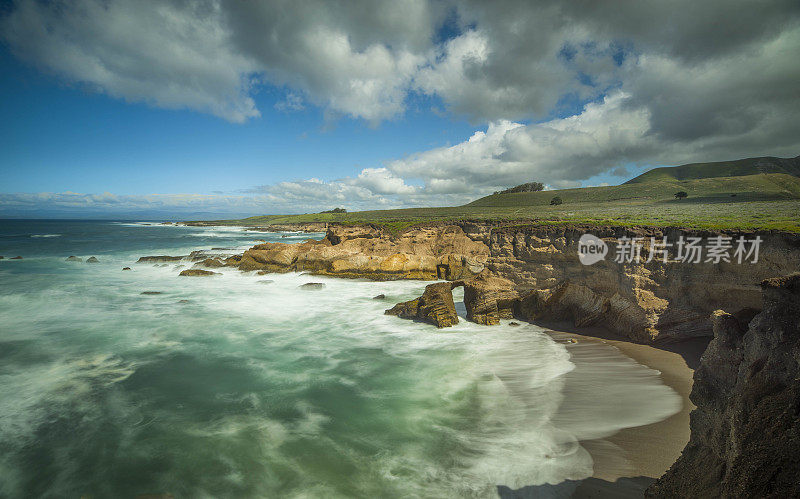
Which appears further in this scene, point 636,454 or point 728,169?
point 728,169

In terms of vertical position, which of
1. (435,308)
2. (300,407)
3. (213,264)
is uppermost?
(435,308)

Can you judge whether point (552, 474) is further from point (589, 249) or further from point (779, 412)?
point (589, 249)

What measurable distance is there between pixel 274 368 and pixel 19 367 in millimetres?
9454

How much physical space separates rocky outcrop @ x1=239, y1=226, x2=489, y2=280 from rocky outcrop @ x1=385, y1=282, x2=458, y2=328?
10.7 metres

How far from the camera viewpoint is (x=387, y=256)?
28719mm

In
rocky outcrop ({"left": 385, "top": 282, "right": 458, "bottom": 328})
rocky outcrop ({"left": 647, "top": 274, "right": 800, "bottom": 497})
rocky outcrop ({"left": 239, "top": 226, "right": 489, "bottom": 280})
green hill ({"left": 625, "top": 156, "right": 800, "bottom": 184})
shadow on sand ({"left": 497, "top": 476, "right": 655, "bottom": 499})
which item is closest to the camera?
rocky outcrop ({"left": 647, "top": 274, "right": 800, "bottom": 497})

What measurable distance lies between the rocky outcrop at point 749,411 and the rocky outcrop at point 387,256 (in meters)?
22.4

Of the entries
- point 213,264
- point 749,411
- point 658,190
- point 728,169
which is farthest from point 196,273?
point 728,169

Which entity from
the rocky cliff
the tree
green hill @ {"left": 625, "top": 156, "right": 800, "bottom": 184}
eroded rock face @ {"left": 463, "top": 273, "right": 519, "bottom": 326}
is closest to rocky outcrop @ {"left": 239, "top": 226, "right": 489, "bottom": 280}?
the rocky cliff

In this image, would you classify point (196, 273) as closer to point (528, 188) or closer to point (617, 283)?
point (617, 283)

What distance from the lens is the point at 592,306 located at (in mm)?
13844

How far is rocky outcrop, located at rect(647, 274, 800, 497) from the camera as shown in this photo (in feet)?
10.1

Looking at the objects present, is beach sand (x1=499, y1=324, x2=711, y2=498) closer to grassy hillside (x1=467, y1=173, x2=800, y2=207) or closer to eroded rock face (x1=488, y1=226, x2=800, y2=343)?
eroded rock face (x1=488, y1=226, x2=800, y2=343)

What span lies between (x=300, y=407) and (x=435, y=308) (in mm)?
8131
